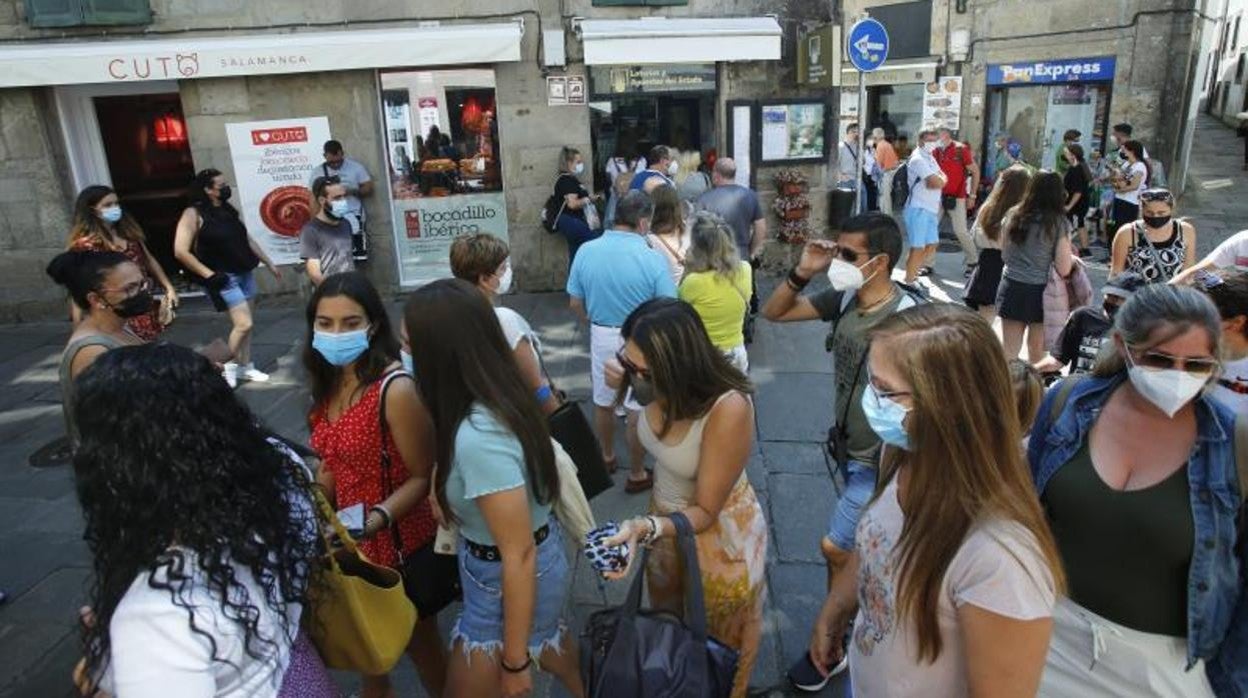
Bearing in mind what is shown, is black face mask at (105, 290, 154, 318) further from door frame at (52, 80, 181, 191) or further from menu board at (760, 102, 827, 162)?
menu board at (760, 102, 827, 162)

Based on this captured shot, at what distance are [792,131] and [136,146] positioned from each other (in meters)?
7.82

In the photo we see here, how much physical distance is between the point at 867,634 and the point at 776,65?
8.44 meters

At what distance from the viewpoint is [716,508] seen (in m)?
2.39

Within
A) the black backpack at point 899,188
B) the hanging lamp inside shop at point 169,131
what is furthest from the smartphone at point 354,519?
the black backpack at point 899,188

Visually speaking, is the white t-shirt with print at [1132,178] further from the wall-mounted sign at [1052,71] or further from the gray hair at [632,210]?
the wall-mounted sign at [1052,71]

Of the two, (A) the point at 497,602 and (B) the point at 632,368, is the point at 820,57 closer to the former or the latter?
(B) the point at 632,368

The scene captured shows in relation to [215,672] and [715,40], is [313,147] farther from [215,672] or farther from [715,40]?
[215,672]

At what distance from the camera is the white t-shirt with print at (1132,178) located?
8.70m

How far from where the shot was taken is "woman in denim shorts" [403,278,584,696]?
2.05 meters

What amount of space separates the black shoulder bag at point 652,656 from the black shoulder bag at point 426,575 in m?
0.70

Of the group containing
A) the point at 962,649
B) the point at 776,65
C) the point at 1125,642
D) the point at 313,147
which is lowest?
the point at 1125,642

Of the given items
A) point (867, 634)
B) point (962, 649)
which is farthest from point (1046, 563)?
point (867, 634)

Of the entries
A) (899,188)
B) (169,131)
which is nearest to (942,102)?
(899,188)

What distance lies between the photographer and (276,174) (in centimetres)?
892
